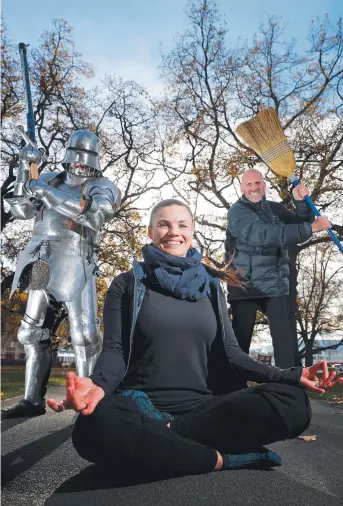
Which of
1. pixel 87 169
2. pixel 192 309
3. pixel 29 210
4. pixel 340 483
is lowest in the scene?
pixel 340 483

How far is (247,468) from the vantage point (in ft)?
5.66

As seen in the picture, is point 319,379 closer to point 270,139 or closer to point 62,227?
point 62,227

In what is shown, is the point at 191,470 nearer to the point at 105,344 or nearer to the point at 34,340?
the point at 105,344

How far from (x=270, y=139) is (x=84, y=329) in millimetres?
2361

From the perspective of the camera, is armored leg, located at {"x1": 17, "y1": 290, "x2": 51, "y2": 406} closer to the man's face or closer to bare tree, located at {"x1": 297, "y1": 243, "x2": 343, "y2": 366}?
the man's face

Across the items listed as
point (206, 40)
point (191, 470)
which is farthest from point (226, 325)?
point (206, 40)

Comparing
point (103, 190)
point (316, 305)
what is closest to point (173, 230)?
point (103, 190)

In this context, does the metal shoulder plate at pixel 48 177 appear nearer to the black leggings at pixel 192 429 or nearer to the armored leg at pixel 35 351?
the armored leg at pixel 35 351

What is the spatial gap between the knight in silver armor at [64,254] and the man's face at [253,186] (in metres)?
1.07

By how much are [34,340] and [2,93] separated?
38.8ft

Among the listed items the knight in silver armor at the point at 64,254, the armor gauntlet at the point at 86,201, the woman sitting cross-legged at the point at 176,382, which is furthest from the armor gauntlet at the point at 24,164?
the woman sitting cross-legged at the point at 176,382

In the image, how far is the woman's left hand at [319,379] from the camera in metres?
1.54

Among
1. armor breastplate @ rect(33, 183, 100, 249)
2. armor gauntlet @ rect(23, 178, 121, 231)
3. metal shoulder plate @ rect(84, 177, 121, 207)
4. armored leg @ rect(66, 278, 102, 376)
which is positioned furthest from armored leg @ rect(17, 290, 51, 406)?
metal shoulder plate @ rect(84, 177, 121, 207)

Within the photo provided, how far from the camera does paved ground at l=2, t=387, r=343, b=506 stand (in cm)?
148
